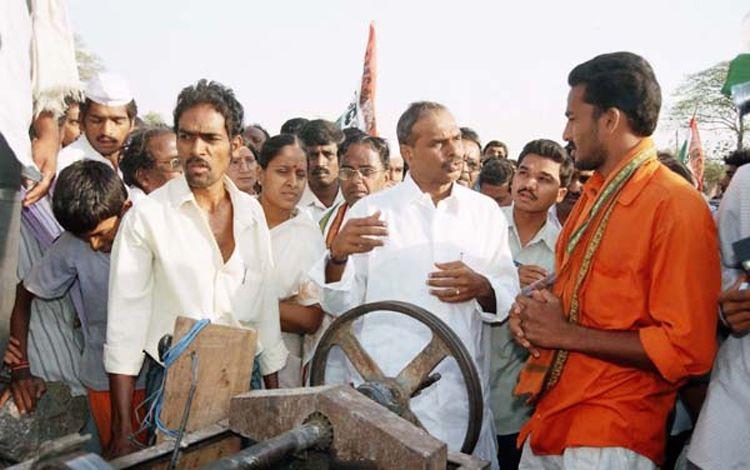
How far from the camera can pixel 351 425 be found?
57.6 inches

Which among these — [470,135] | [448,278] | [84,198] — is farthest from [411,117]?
[470,135]

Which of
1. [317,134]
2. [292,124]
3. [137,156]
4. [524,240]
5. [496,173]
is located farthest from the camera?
[292,124]

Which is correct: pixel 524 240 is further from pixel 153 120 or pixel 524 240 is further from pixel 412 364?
pixel 153 120

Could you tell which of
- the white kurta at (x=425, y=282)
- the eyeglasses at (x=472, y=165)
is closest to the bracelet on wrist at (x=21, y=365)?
the white kurta at (x=425, y=282)

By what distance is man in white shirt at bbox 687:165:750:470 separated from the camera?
6.25 ft

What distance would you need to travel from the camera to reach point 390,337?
8.57 feet

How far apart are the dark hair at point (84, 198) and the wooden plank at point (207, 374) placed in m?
1.16

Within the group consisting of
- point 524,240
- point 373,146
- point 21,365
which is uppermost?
point 373,146

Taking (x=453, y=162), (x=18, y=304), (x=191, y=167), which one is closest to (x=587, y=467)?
(x=453, y=162)

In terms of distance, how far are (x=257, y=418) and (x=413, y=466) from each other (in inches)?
19.3

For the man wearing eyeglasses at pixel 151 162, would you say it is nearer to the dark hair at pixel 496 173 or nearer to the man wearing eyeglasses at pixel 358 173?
the man wearing eyeglasses at pixel 358 173

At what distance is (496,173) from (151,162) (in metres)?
2.69

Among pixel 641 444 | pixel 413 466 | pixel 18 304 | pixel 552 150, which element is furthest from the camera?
pixel 552 150

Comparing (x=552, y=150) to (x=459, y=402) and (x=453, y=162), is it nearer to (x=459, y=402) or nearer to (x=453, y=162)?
(x=453, y=162)
